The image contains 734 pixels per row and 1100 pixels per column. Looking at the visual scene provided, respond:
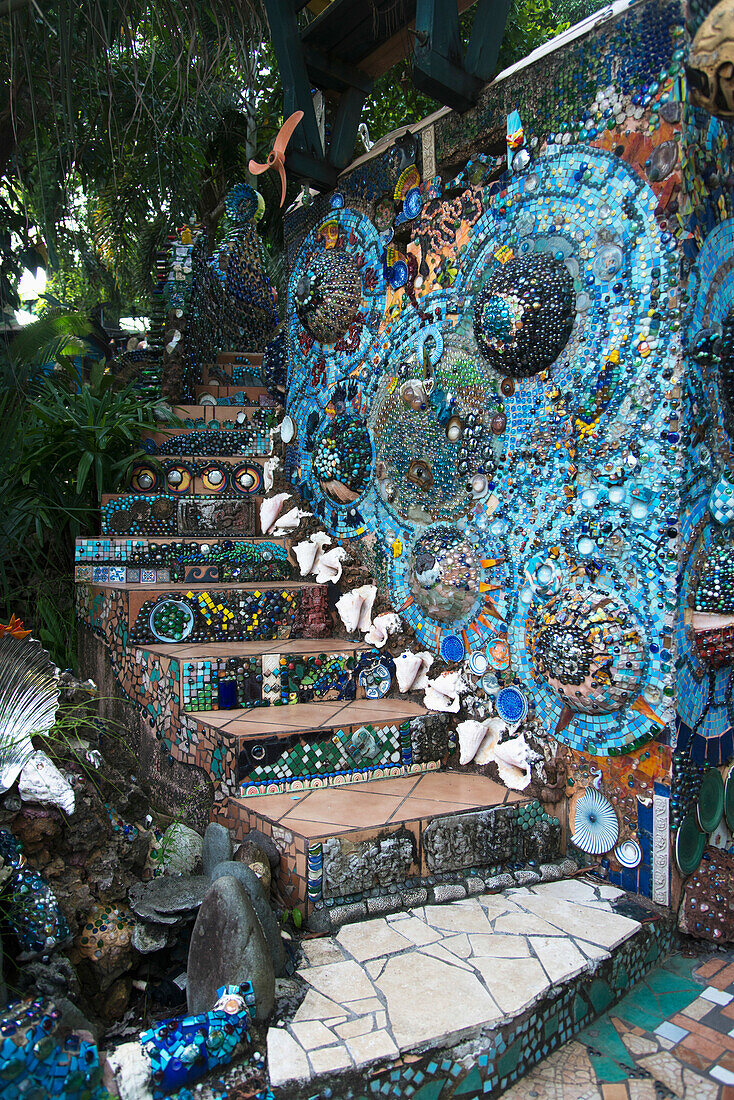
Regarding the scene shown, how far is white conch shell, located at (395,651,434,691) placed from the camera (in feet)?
11.5

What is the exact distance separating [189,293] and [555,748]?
4480 mm

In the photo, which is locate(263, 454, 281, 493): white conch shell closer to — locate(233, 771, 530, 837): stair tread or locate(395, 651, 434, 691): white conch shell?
locate(395, 651, 434, 691): white conch shell

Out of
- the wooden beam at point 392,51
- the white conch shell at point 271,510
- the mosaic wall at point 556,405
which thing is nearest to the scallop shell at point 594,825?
the mosaic wall at point 556,405

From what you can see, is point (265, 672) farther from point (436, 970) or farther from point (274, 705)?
point (436, 970)

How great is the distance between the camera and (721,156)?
8.55 ft

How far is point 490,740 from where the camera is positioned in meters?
3.17

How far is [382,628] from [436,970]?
6.16 ft

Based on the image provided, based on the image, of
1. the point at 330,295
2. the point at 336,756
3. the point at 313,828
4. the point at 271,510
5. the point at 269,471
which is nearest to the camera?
the point at 313,828

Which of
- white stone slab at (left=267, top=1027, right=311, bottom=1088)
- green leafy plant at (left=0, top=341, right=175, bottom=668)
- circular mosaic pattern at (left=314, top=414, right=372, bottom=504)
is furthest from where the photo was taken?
green leafy plant at (left=0, top=341, right=175, bottom=668)

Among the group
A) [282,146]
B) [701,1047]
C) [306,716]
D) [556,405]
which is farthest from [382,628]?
[282,146]

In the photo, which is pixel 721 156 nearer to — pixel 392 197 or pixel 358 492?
pixel 392 197

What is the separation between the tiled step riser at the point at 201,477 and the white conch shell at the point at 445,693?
6.08 feet

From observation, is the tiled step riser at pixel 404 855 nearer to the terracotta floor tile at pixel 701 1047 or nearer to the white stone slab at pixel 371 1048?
the white stone slab at pixel 371 1048

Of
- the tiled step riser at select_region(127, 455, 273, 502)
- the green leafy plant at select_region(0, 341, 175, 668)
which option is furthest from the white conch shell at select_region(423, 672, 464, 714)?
the green leafy plant at select_region(0, 341, 175, 668)
